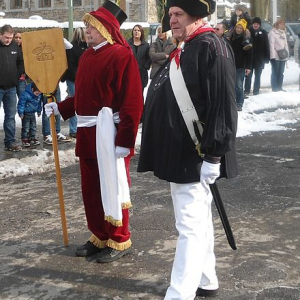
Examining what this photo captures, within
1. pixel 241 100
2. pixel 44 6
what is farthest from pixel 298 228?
pixel 44 6

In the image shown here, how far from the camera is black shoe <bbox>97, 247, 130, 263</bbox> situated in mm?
4902

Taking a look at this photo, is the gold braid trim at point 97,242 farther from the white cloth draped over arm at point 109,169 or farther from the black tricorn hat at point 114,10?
the black tricorn hat at point 114,10

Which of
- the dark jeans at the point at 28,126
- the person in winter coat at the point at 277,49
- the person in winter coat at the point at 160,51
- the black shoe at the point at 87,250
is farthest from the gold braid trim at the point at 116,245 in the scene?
the person in winter coat at the point at 277,49

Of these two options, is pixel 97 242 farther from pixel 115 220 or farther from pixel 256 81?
pixel 256 81

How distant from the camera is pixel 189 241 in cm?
385

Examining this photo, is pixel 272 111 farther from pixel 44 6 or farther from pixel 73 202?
pixel 44 6

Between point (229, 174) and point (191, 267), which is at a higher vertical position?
point (229, 174)

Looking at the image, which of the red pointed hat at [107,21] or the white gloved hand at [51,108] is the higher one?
the red pointed hat at [107,21]

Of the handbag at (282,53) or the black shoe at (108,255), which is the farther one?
the handbag at (282,53)

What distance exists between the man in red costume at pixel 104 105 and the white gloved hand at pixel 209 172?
1.06 meters

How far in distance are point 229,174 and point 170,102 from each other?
0.58 meters

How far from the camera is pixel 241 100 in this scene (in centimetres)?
1348

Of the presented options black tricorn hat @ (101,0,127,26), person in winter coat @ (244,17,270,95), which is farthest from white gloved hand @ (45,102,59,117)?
person in winter coat @ (244,17,270,95)

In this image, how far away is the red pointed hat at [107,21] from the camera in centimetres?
483
